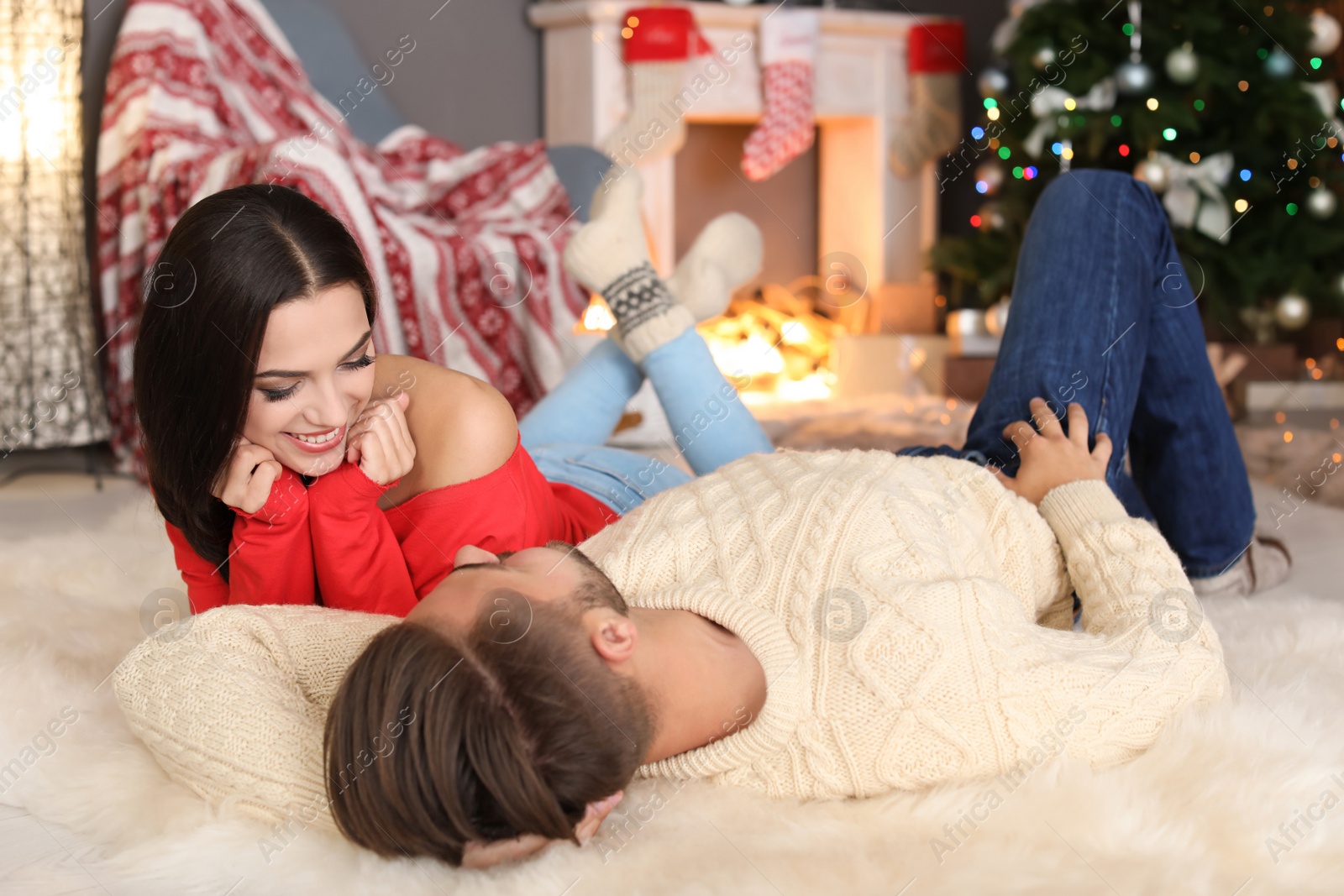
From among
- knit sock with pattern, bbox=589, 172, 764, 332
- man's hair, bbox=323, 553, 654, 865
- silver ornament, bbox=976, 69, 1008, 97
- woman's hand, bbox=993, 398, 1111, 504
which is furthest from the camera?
silver ornament, bbox=976, 69, 1008, 97

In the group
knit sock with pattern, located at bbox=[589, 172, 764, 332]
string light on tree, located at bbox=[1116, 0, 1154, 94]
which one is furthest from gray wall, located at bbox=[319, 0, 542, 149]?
knit sock with pattern, located at bbox=[589, 172, 764, 332]

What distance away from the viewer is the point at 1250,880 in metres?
0.62

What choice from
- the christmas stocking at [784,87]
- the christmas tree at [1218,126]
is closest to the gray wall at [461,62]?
the christmas stocking at [784,87]

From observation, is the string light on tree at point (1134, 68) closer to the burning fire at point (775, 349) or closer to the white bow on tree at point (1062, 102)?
the white bow on tree at point (1062, 102)

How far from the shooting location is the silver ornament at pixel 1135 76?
251 centimetres

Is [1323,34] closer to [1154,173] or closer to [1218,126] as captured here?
[1218,126]

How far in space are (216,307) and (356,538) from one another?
207 millimetres

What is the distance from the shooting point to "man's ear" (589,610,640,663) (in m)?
0.62

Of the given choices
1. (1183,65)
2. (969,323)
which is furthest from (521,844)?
(969,323)

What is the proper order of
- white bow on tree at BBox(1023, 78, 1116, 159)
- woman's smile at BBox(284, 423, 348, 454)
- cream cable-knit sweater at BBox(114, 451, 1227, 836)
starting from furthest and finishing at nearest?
1. white bow on tree at BBox(1023, 78, 1116, 159)
2. woman's smile at BBox(284, 423, 348, 454)
3. cream cable-knit sweater at BBox(114, 451, 1227, 836)

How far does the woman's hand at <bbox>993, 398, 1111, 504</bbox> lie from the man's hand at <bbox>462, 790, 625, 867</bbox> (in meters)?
0.49

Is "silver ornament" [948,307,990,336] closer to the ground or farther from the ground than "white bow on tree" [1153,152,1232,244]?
closer to the ground

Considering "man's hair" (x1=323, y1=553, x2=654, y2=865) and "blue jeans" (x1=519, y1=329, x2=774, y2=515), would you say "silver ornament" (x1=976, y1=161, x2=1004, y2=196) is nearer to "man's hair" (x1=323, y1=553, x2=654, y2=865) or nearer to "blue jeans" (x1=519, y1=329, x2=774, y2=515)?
"blue jeans" (x1=519, y1=329, x2=774, y2=515)

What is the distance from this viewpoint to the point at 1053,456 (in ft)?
3.19
